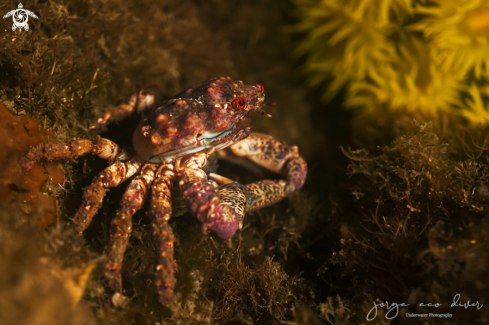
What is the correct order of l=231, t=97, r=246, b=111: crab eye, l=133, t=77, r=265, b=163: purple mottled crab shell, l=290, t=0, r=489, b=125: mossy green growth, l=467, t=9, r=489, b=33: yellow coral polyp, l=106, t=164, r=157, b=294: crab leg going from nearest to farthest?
l=106, t=164, r=157, b=294: crab leg, l=133, t=77, r=265, b=163: purple mottled crab shell, l=231, t=97, r=246, b=111: crab eye, l=467, t=9, r=489, b=33: yellow coral polyp, l=290, t=0, r=489, b=125: mossy green growth

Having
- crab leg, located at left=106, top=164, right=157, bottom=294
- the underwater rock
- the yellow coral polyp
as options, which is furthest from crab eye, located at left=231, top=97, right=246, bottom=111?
the yellow coral polyp

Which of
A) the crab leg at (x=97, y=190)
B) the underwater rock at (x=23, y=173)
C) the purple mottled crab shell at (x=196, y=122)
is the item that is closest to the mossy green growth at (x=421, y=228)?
the purple mottled crab shell at (x=196, y=122)

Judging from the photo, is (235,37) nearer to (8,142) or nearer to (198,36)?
(198,36)

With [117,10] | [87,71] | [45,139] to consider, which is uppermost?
[117,10]

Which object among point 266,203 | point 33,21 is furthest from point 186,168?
point 33,21

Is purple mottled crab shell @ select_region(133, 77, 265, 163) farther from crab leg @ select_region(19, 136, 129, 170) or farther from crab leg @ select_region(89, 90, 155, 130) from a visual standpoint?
crab leg @ select_region(89, 90, 155, 130)

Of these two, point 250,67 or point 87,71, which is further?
point 250,67
